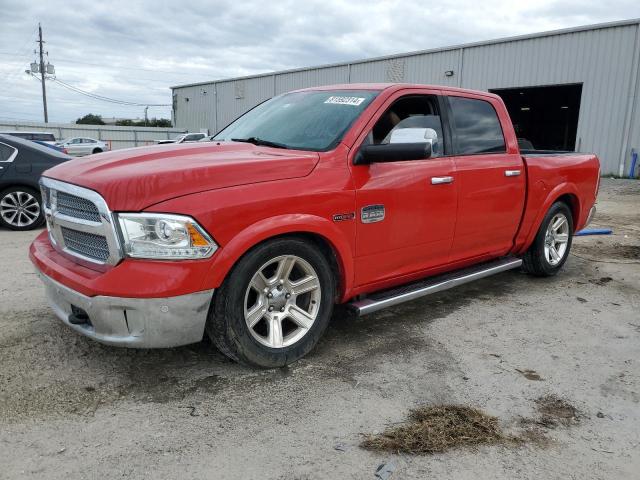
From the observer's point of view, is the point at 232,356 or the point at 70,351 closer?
the point at 232,356

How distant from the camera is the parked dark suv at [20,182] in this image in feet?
26.4

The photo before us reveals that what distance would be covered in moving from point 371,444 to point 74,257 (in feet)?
6.72

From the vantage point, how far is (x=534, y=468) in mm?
2406

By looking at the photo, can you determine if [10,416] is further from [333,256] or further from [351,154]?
[351,154]

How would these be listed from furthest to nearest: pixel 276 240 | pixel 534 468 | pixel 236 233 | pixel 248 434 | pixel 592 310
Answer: pixel 592 310
pixel 276 240
pixel 236 233
pixel 248 434
pixel 534 468

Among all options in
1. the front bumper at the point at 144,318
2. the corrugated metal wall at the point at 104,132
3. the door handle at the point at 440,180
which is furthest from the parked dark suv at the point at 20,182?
the corrugated metal wall at the point at 104,132

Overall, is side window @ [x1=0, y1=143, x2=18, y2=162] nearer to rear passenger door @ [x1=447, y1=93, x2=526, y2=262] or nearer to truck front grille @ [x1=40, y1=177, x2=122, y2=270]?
truck front grille @ [x1=40, y1=177, x2=122, y2=270]

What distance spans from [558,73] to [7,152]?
65.0ft

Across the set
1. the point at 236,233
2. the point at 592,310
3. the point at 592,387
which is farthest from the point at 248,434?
the point at 592,310

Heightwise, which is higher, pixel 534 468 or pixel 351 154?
pixel 351 154

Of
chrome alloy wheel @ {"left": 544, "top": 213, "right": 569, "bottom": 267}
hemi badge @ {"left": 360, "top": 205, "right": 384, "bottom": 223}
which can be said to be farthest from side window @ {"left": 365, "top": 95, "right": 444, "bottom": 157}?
chrome alloy wheel @ {"left": 544, "top": 213, "right": 569, "bottom": 267}

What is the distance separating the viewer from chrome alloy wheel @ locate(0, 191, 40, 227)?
26.4ft

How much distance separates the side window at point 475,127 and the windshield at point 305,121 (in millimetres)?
974

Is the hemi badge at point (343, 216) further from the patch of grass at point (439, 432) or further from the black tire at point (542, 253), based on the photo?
the black tire at point (542, 253)
